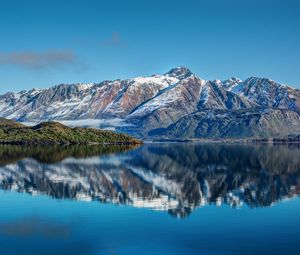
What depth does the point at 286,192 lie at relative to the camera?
93438 mm

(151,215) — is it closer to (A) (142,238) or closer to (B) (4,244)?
(A) (142,238)

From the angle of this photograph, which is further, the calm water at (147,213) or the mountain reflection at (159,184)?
the mountain reflection at (159,184)

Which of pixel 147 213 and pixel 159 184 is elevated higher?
pixel 159 184

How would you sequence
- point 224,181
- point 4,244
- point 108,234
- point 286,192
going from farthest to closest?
point 224,181, point 286,192, point 108,234, point 4,244

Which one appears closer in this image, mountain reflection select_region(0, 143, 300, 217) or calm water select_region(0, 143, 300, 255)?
calm water select_region(0, 143, 300, 255)

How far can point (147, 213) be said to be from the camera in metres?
70.1

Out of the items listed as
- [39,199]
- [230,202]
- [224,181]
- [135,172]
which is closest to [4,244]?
[39,199]

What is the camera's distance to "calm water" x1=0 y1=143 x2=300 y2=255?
52.8 metres

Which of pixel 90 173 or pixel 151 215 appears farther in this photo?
pixel 90 173

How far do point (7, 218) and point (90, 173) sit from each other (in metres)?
54.6

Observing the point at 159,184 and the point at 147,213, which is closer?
the point at 147,213

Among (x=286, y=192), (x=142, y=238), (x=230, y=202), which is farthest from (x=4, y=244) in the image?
(x=286, y=192)

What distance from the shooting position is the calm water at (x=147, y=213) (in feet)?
173

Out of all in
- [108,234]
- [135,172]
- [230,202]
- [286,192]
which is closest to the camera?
[108,234]
